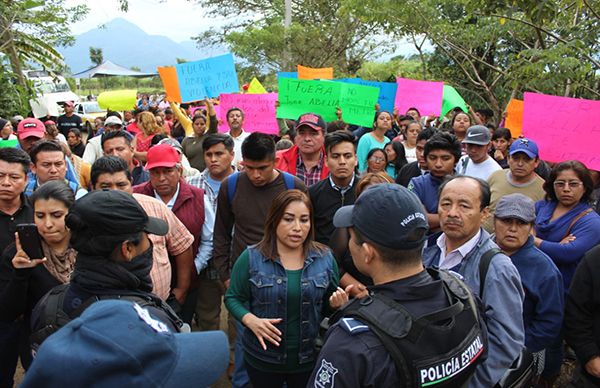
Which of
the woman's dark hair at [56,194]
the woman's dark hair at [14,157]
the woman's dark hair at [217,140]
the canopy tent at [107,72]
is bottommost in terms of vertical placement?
the woman's dark hair at [56,194]

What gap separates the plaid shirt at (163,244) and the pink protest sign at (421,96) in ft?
19.5

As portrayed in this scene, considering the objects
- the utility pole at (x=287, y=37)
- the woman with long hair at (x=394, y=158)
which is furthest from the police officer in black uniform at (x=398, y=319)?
the utility pole at (x=287, y=37)

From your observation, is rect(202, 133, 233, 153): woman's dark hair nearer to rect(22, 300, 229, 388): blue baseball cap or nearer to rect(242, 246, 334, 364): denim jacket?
rect(242, 246, 334, 364): denim jacket

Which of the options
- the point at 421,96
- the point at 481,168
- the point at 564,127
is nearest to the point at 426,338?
the point at 481,168

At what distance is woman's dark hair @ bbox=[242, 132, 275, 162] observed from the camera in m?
3.54

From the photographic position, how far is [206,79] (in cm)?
718

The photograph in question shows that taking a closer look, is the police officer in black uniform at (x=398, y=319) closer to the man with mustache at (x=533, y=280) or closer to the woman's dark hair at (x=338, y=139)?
the man with mustache at (x=533, y=280)

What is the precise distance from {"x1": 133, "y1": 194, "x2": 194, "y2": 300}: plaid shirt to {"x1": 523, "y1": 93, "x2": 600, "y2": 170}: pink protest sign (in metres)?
3.55

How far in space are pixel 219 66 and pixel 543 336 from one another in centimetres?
575

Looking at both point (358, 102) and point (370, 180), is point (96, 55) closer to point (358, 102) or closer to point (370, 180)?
point (358, 102)

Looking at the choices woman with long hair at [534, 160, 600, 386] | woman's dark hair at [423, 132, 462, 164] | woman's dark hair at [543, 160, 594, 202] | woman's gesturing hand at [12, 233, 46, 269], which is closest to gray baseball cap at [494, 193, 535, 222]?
woman with long hair at [534, 160, 600, 386]

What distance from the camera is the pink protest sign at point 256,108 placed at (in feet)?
23.0

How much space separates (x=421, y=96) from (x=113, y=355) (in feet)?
26.0

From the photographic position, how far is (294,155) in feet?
15.9
